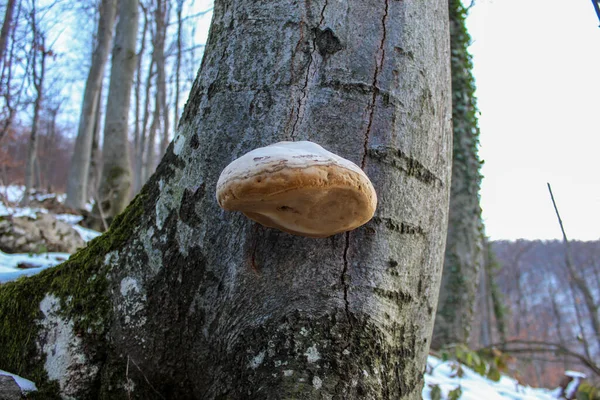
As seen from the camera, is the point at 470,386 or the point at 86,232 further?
the point at 86,232

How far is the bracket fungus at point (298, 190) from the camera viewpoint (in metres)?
0.83

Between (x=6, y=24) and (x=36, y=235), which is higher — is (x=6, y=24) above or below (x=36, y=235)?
above

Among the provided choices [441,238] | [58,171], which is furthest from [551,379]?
[58,171]

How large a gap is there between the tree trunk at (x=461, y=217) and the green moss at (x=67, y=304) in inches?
207

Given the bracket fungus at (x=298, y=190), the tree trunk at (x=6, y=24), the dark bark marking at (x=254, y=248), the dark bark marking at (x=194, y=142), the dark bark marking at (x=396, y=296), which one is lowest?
the dark bark marking at (x=396, y=296)

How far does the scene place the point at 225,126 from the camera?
1.25 metres

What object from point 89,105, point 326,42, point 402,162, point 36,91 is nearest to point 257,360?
point 402,162

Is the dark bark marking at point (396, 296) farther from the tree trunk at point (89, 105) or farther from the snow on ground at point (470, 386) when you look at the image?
the tree trunk at point (89, 105)

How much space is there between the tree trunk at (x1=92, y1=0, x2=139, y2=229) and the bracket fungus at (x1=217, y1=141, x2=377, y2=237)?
6852 millimetres

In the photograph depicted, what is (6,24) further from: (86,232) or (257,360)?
(257,360)

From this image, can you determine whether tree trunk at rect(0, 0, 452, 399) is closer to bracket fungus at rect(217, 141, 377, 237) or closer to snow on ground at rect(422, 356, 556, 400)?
bracket fungus at rect(217, 141, 377, 237)

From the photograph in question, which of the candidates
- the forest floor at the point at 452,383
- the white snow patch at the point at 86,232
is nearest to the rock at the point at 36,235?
the forest floor at the point at 452,383

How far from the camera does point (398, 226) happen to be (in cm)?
116

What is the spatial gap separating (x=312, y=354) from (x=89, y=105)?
11607mm
